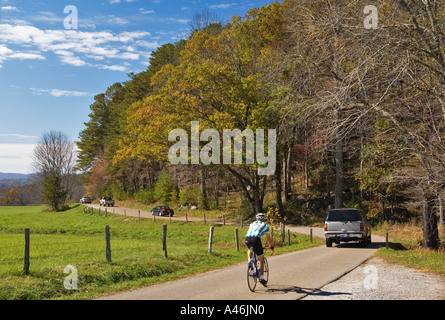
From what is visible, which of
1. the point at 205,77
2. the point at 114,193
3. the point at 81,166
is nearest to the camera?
the point at 205,77

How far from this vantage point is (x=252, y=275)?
949cm

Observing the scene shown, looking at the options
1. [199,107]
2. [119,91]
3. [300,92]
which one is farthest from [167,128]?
[119,91]

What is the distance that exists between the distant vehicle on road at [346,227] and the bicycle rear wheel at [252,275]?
39.3 feet

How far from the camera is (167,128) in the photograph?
1303 inches

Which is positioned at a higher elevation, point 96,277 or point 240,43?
point 240,43

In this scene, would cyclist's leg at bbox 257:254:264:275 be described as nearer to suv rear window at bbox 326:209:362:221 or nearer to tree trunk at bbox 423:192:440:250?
tree trunk at bbox 423:192:440:250

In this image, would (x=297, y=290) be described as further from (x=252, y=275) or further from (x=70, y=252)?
(x=70, y=252)

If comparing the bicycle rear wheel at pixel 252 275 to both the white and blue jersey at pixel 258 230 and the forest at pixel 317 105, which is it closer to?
the white and blue jersey at pixel 258 230

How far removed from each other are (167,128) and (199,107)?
3500mm

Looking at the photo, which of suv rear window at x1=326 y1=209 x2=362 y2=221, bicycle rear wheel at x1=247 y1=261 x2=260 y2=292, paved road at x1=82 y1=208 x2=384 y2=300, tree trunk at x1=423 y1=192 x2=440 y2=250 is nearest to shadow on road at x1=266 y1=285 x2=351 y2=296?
paved road at x1=82 y1=208 x2=384 y2=300

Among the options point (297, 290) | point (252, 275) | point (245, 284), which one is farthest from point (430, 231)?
point (252, 275)

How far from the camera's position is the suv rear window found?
20547 millimetres

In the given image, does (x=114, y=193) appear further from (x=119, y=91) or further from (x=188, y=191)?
(x=188, y=191)

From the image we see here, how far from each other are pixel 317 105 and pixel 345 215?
9.13m
